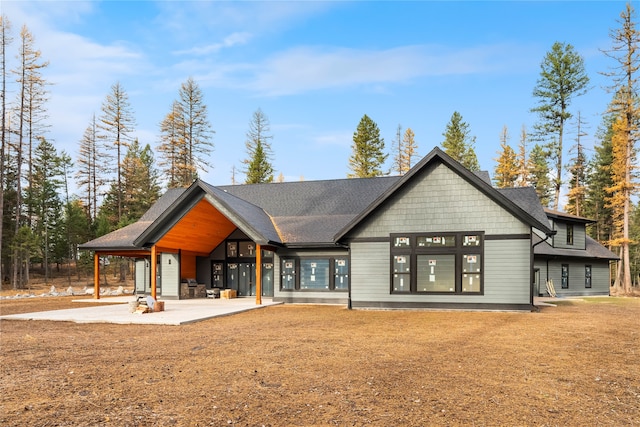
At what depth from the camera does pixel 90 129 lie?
164ft

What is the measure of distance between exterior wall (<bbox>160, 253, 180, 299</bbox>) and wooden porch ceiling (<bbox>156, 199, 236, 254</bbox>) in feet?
3.03

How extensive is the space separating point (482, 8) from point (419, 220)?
7937mm

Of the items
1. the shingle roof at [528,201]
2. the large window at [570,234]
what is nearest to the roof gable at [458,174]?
the shingle roof at [528,201]

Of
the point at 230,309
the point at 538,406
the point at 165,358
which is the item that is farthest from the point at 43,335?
the point at 538,406

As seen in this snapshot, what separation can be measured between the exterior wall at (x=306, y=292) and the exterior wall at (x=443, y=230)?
243 cm

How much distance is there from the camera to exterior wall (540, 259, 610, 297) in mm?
26578

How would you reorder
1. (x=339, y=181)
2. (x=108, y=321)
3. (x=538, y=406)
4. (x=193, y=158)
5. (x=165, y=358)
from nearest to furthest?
(x=538, y=406), (x=165, y=358), (x=108, y=321), (x=339, y=181), (x=193, y=158)

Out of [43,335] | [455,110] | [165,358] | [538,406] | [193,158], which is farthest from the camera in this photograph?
[455,110]

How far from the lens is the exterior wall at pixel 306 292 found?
67.3 ft

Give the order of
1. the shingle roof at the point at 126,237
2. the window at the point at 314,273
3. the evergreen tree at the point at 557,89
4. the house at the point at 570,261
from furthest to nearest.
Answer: the evergreen tree at the point at 557,89
the house at the point at 570,261
the shingle roof at the point at 126,237
the window at the point at 314,273

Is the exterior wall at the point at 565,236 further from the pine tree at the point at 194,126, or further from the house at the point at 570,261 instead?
the pine tree at the point at 194,126

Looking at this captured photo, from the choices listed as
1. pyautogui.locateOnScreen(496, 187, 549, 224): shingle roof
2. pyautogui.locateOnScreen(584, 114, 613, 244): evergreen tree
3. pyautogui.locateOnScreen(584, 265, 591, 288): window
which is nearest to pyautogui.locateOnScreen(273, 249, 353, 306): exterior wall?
pyautogui.locateOnScreen(496, 187, 549, 224): shingle roof

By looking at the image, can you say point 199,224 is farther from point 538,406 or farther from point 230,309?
point 538,406

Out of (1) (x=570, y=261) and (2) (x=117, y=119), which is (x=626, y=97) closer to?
(1) (x=570, y=261)
